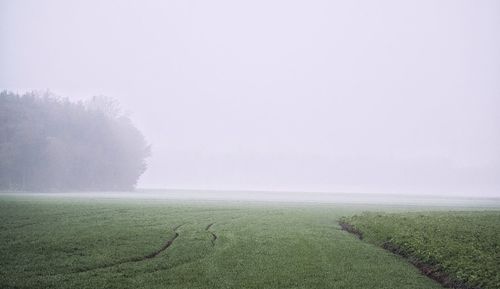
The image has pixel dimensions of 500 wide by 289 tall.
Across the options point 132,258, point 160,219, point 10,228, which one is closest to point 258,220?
point 160,219

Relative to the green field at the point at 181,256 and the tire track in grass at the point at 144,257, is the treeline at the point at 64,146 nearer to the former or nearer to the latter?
the green field at the point at 181,256

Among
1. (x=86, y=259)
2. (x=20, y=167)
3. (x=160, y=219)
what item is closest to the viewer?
(x=86, y=259)

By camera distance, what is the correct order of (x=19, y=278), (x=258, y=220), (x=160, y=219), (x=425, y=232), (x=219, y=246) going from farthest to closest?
(x=258, y=220)
(x=160, y=219)
(x=425, y=232)
(x=219, y=246)
(x=19, y=278)

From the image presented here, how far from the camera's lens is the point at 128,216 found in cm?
4972

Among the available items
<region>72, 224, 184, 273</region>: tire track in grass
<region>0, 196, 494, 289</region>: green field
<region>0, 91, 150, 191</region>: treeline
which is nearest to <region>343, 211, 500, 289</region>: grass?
<region>0, 196, 494, 289</region>: green field

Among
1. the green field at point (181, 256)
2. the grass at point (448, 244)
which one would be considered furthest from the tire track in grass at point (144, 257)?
the grass at point (448, 244)

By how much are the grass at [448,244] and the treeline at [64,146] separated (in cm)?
10520

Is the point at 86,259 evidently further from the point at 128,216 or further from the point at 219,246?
the point at 128,216

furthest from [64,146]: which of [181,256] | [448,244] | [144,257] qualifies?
[448,244]

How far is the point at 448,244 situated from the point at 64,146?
401 feet

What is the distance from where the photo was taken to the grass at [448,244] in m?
25.1

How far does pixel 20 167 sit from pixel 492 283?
408 feet

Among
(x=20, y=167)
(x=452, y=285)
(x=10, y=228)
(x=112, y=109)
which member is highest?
(x=112, y=109)

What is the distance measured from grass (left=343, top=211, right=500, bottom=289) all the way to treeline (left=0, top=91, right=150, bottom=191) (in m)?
105
